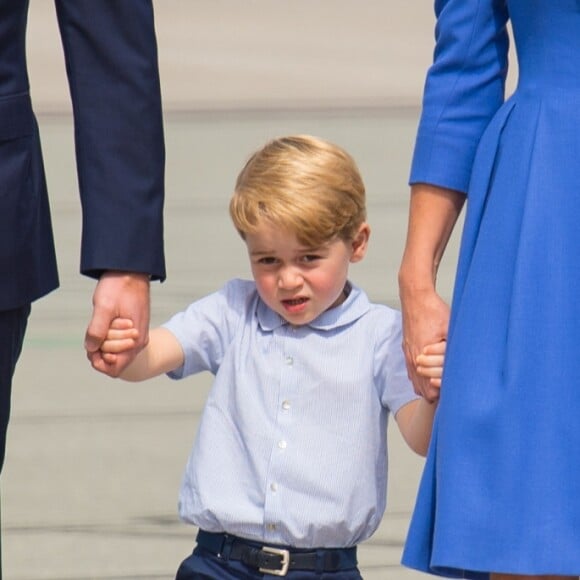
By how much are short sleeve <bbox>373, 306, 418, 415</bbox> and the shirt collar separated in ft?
0.12

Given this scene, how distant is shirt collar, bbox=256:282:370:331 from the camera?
3.68m

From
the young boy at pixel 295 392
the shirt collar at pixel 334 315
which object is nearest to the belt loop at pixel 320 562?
the young boy at pixel 295 392

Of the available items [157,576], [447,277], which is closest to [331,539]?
[157,576]

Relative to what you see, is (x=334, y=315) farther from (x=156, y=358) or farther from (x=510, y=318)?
(x=510, y=318)

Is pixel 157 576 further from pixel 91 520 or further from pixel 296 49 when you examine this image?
pixel 296 49

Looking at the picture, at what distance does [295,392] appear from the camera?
12.0 ft

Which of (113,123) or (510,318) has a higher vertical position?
(113,123)

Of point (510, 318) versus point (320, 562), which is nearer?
point (510, 318)

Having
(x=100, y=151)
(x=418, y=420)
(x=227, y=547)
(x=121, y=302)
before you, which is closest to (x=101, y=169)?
(x=100, y=151)

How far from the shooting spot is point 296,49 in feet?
55.7

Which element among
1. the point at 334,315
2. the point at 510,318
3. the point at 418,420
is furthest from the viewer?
the point at 334,315

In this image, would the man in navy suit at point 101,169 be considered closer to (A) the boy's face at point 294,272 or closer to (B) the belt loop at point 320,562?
(A) the boy's face at point 294,272

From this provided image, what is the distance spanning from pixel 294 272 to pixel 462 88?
23.1 inches

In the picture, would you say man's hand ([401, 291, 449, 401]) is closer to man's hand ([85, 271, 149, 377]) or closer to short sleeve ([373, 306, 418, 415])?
short sleeve ([373, 306, 418, 415])
